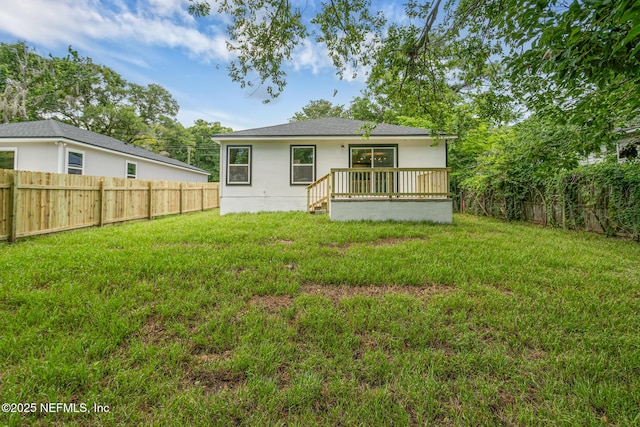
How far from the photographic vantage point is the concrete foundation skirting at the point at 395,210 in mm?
7891

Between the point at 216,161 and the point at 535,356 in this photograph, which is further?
the point at 216,161

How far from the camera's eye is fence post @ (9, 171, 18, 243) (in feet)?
16.8

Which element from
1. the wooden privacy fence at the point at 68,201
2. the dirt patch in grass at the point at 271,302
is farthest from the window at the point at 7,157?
the dirt patch in grass at the point at 271,302

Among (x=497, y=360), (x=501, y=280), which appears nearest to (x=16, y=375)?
(x=497, y=360)

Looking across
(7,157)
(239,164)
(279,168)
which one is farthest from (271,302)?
(7,157)

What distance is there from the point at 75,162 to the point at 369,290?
14108 mm

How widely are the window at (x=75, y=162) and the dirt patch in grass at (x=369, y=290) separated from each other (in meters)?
13.2

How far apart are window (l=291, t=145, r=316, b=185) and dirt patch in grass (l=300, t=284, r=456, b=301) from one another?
7.97 meters

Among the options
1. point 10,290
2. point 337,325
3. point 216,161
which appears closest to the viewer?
point 337,325

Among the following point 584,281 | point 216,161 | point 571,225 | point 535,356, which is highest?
point 216,161

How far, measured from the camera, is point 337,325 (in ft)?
7.83

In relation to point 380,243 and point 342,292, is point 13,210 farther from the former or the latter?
point 380,243

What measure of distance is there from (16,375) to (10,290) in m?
1.78

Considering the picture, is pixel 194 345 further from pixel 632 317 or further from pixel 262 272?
pixel 632 317
